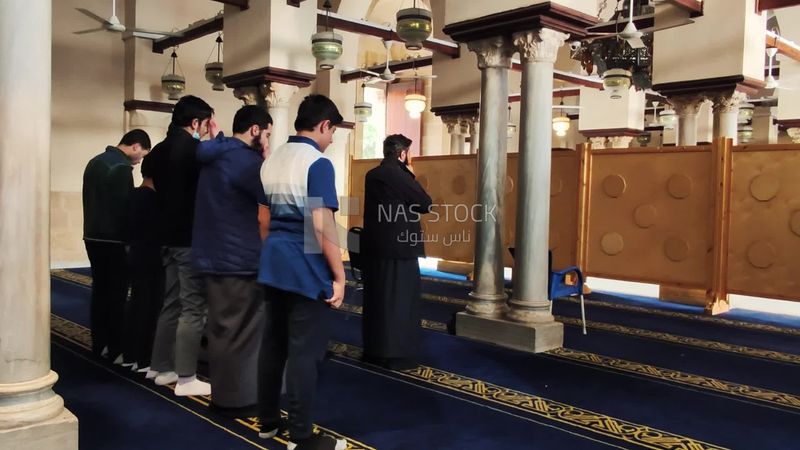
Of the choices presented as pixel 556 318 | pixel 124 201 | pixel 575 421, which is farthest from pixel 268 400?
pixel 556 318

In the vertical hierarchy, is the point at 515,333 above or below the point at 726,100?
below

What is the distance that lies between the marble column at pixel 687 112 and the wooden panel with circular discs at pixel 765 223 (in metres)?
1.25

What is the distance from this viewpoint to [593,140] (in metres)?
13.7

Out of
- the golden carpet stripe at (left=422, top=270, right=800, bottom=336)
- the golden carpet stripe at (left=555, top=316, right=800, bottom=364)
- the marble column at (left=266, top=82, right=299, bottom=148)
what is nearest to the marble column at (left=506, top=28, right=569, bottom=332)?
the golden carpet stripe at (left=555, top=316, right=800, bottom=364)

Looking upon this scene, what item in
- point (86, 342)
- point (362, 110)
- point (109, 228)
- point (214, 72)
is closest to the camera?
point (109, 228)

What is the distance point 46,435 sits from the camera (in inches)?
95.7

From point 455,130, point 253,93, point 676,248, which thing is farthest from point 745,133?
point 253,93

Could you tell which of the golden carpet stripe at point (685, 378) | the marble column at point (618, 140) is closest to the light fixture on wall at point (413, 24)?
the golden carpet stripe at point (685, 378)

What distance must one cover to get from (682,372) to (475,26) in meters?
2.84

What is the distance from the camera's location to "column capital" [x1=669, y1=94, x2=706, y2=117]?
7.35 metres

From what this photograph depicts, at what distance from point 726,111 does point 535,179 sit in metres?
3.62

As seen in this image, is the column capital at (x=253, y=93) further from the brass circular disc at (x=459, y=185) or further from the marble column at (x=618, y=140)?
the marble column at (x=618, y=140)

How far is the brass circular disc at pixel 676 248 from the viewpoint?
6672mm

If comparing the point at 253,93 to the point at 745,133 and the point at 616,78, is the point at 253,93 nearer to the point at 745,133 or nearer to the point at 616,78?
the point at 616,78
